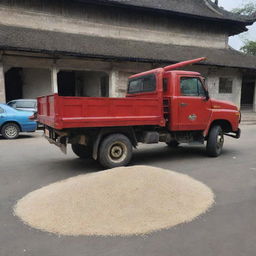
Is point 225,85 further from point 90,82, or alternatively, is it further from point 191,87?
point 191,87

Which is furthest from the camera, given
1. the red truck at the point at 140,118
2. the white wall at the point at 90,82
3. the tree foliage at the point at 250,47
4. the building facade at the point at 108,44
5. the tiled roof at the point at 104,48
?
the tree foliage at the point at 250,47

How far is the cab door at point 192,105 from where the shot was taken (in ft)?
22.6

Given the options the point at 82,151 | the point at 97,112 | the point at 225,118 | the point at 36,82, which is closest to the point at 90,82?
the point at 36,82

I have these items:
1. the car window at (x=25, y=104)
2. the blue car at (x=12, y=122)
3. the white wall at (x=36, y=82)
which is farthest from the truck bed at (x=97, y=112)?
the white wall at (x=36, y=82)

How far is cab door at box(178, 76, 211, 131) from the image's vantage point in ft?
22.6

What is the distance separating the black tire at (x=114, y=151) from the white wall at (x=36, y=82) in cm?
1268

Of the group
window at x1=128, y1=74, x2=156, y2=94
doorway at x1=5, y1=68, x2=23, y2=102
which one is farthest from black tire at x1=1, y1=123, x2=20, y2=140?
doorway at x1=5, y1=68, x2=23, y2=102

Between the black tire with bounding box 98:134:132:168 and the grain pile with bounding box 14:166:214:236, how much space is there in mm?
1217

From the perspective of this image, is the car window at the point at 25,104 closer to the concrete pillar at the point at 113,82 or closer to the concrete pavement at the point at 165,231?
the concrete pavement at the point at 165,231

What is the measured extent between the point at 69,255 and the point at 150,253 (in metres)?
0.86

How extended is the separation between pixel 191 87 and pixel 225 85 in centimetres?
1600

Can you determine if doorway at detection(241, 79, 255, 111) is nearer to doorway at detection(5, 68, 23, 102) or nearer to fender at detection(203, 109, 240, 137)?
fender at detection(203, 109, 240, 137)

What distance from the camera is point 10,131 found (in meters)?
10.6

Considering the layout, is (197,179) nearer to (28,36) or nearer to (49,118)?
(49,118)
